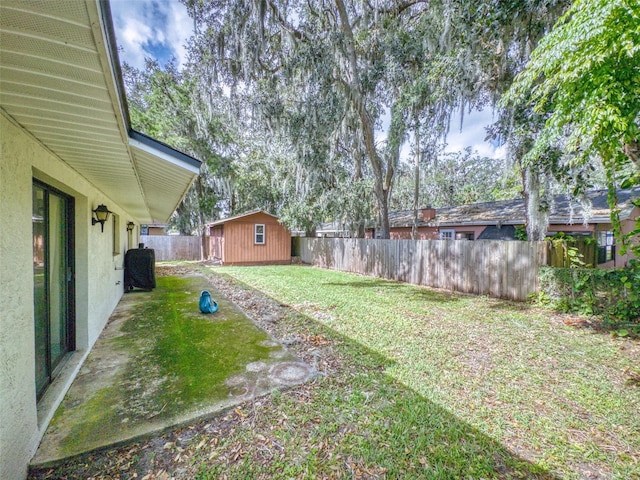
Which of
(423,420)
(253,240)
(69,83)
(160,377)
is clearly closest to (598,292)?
(423,420)

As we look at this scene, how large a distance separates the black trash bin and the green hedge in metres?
9.08

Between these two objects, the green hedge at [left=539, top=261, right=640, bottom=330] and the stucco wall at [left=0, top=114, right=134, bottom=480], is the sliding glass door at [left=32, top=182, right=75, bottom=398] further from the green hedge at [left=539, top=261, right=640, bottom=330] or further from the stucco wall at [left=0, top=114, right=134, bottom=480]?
the green hedge at [left=539, top=261, right=640, bottom=330]

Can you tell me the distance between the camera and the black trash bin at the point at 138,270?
7.09m

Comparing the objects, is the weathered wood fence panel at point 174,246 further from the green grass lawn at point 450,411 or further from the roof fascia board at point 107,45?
the roof fascia board at point 107,45

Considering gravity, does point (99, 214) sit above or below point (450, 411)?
above

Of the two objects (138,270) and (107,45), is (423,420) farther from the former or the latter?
(138,270)

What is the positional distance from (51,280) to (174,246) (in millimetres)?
15558

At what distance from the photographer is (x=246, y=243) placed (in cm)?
1381

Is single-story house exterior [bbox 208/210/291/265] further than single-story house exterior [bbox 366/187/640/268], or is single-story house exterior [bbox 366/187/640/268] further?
single-story house exterior [bbox 208/210/291/265]

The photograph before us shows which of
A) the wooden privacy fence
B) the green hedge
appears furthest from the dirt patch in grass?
the wooden privacy fence

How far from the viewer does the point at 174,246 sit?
1689cm

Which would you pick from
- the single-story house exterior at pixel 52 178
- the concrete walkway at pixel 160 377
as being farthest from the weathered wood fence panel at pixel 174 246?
the single-story house exterior at pixel 52 178

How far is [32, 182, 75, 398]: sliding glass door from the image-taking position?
2.36 m

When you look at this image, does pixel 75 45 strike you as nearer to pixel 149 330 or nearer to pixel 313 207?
pixel 149 330
